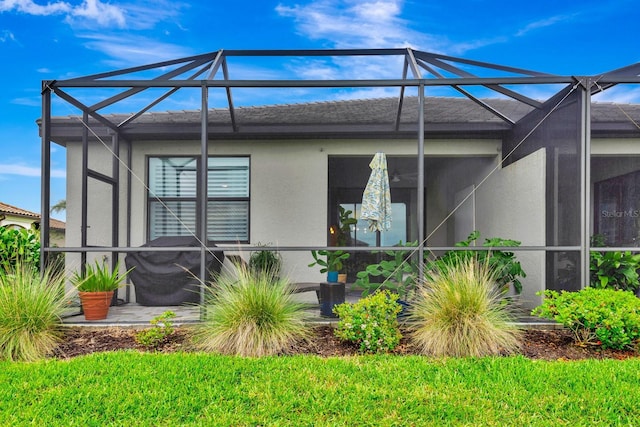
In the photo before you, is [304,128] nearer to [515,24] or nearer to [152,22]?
[152,22]

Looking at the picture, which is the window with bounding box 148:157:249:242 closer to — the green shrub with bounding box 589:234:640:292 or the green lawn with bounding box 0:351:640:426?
the green lawn with bounding box 0:351:640:426

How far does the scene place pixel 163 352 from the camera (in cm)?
383

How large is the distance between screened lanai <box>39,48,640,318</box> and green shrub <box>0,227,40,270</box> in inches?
22.3

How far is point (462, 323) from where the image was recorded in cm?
378

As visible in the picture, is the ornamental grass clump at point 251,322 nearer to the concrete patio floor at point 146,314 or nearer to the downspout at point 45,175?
the concrete patio floor at point 146,314

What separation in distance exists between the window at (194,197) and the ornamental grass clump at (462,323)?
3.88 m

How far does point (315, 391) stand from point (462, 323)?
1.60m

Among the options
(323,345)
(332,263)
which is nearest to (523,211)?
(332,263)

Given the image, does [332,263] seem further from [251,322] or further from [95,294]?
[95,294]

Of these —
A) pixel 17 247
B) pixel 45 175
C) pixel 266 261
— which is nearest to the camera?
pixel 45 175

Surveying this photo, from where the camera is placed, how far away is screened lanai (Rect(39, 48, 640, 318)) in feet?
18.0

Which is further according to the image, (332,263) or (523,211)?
(523,211)

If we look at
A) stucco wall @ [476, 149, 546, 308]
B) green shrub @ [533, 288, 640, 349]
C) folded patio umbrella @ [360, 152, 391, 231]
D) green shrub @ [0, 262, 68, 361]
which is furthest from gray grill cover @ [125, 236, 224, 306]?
stucco wall @ [476, 149, 546, 308]

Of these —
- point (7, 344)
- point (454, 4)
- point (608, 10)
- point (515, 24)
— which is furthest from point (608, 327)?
point (608, 10)
